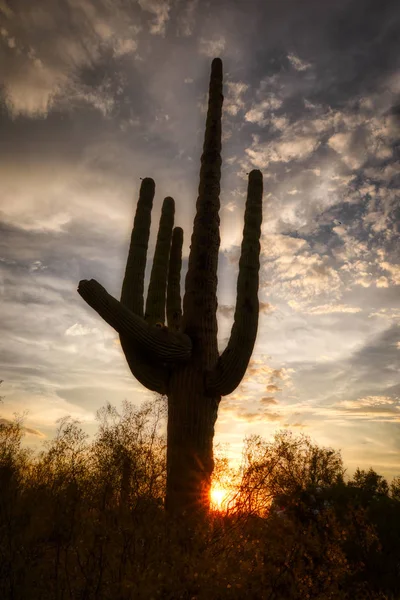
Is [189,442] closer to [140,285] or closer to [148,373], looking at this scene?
[148,373]

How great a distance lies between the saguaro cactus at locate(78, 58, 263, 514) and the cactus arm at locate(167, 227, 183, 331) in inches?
1.6

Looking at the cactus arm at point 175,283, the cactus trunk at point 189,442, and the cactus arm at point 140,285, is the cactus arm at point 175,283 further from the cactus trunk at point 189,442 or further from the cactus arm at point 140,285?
the cactus trunk at point 189,442

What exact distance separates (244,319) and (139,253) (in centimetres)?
204

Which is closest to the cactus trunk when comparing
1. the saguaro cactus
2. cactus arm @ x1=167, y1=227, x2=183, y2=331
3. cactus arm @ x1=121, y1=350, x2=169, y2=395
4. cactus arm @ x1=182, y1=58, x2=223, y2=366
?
the saguaro cactus

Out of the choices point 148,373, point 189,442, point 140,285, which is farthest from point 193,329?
point 189,442

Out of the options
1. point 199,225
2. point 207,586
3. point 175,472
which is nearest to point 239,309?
point 199,225

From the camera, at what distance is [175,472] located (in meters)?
4.42

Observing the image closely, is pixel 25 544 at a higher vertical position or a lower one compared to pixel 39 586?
higher

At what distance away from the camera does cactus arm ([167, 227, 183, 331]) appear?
641 centimetres

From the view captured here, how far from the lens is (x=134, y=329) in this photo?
15.2 ft

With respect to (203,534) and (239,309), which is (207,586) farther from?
(239,309)

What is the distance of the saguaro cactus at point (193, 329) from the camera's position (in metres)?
4.51

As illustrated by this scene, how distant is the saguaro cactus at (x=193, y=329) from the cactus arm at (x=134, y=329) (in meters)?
0.01

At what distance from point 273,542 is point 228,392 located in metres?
1.76
